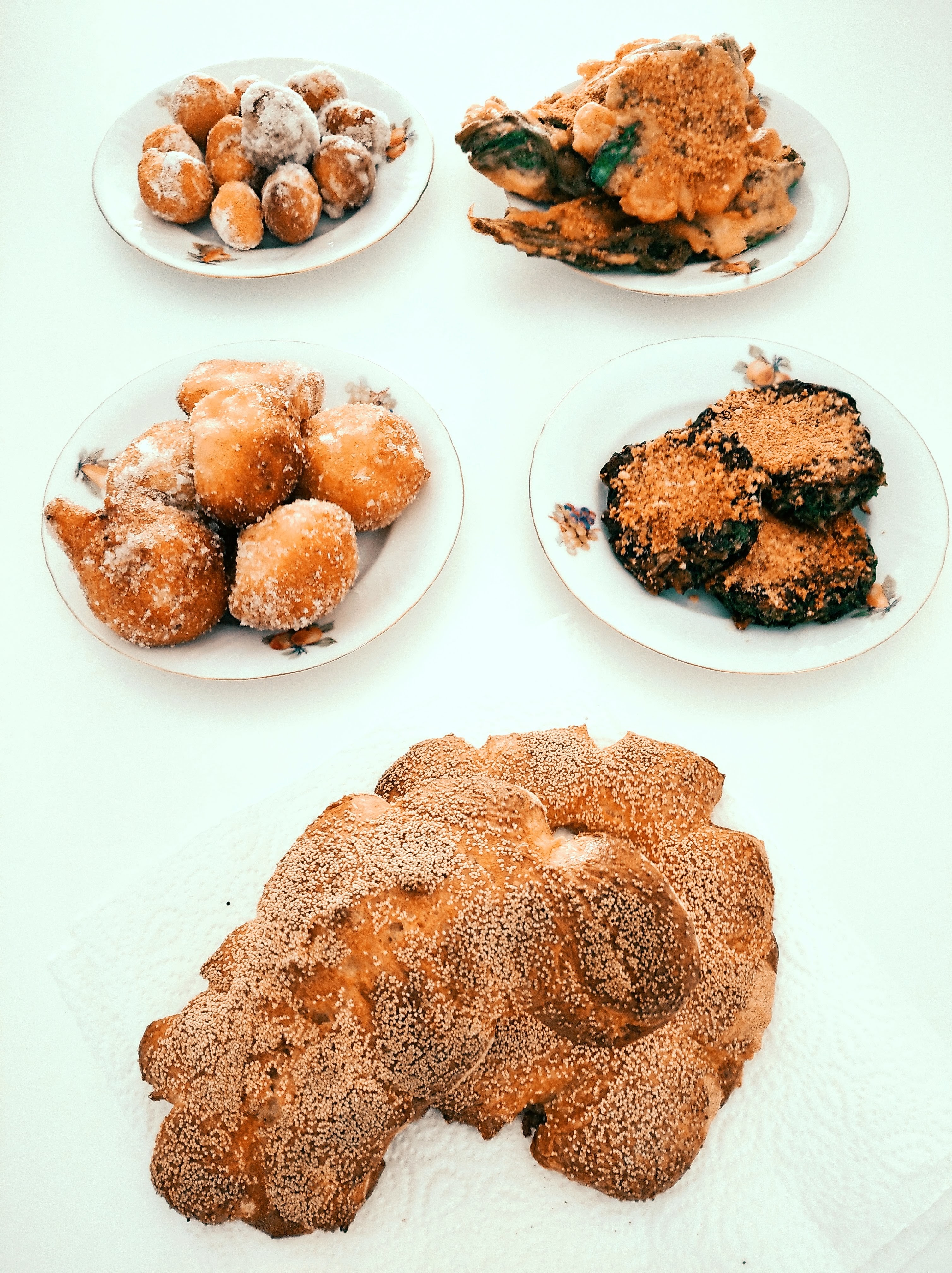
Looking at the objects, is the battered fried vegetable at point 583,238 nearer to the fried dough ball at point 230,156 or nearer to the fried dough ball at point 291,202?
the fried dough ball at point 291,202

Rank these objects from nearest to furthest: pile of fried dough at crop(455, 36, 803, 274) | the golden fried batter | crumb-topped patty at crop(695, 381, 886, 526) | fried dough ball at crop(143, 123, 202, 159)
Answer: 1. the golden fried batter
2. crumb-topped patty at crop(695, 381, 886, 526)
3. pile of fried dough at crop(455, 36, 803, 274)
4. fried dough ball at crop(143, 123, 202, 159)

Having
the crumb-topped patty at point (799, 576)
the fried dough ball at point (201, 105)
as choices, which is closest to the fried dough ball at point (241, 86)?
the fried dough ball at point (201, 105)

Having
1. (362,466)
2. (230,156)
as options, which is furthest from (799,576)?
(230,156)

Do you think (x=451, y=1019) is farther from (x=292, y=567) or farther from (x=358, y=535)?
(x=358, y=535)

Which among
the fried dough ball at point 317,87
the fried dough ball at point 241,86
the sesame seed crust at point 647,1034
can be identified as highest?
the fried dough ball at point 241,86

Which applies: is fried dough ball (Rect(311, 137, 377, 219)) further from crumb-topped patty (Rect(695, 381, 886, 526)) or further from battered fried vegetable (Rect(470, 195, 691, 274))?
crumb-topped patty (Rect(695, 381, 886, 526))

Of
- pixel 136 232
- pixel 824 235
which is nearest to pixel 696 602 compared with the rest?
pixel 824 235

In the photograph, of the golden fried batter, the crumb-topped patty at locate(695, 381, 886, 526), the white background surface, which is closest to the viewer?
the golden fried batter

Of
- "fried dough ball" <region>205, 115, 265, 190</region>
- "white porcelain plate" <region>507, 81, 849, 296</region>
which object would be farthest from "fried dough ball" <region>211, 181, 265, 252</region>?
"white porcelain plate" <region>507, 81, 849, 296</region>
